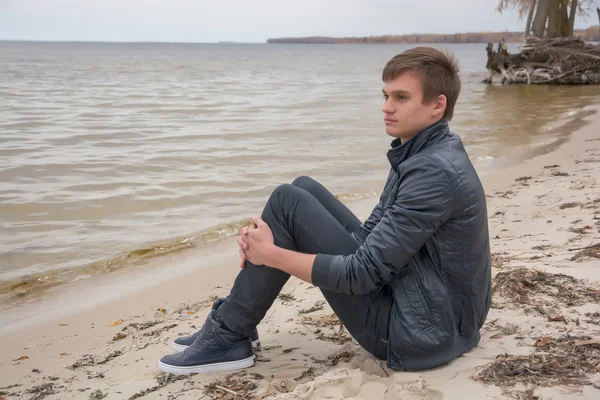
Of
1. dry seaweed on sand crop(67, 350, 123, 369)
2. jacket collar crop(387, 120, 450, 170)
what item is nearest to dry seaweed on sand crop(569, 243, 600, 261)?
jacket collar crop(387, 120, 450, 170)

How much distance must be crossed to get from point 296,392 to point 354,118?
46.7ft

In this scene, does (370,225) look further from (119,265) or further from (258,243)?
(119,265)

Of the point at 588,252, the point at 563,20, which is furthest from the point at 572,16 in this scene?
the point at 588,252

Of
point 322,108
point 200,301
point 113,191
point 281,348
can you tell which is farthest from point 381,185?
point 322,108

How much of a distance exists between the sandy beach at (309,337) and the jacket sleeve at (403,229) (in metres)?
0.45

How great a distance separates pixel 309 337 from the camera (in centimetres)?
338

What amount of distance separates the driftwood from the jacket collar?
82.0ft

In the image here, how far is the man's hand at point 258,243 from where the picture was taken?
2643mm

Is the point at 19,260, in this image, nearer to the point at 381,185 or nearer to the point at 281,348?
the point at 281,348

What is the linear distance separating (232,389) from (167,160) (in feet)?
Answer: 25.8

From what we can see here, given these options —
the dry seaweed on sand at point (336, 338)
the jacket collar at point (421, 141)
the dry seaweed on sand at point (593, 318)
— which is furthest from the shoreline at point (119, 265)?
the dry seaweed on sand at point (593, 318)

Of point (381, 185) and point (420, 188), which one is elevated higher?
point (420, 188)

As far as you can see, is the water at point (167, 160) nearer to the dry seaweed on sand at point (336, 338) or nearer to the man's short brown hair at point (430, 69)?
the dry seaweed on sand at point (336, 338)

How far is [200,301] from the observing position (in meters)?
4.55
